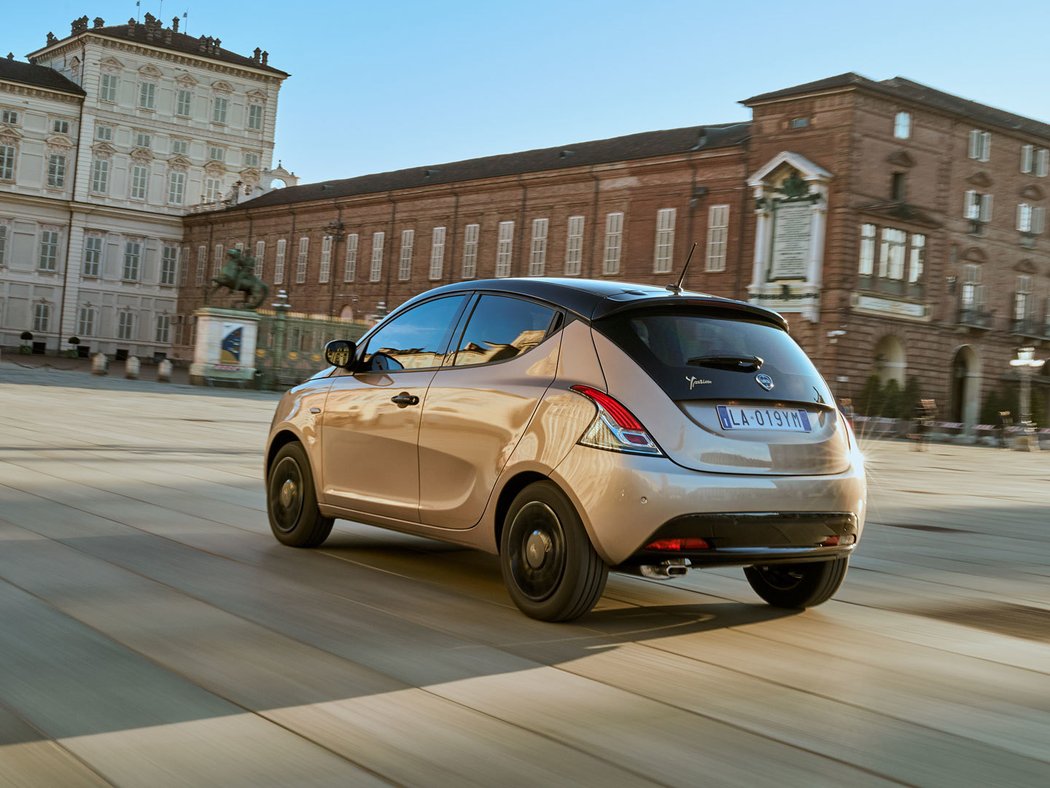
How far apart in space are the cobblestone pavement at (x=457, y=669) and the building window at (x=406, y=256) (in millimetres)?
53768

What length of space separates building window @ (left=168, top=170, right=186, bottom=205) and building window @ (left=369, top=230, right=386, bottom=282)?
22.3 metres

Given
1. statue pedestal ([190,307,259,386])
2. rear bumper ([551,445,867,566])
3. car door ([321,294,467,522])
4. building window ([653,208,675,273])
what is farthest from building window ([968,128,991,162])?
rear bumper ([551,445,867,566])

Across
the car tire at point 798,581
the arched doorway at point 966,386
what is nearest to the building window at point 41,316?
the arched doorway at point 966,386

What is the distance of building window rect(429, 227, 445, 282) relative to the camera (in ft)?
197

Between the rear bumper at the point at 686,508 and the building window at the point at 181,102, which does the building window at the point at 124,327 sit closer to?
the building window at the point at 181,102

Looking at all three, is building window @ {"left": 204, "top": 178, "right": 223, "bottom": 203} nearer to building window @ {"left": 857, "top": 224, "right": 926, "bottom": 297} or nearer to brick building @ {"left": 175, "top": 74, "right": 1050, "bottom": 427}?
brick building @ {"left": 175, "top": 74, "right": 1050, "bottom": 427}

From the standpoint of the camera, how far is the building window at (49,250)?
76.6 m

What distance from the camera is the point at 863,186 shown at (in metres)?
43.1

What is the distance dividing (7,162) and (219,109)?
1354cm

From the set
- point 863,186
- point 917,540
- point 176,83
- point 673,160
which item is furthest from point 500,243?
point 917,540

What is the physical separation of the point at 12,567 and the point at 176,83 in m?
78.5

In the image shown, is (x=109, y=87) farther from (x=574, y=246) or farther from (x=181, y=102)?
(x=574, y=246)

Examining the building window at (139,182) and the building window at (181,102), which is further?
the building window at (181,102)

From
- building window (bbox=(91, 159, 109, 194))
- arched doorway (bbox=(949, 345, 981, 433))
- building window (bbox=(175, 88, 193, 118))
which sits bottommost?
arched doorway (bbox=(949, 345, 981, 433))
